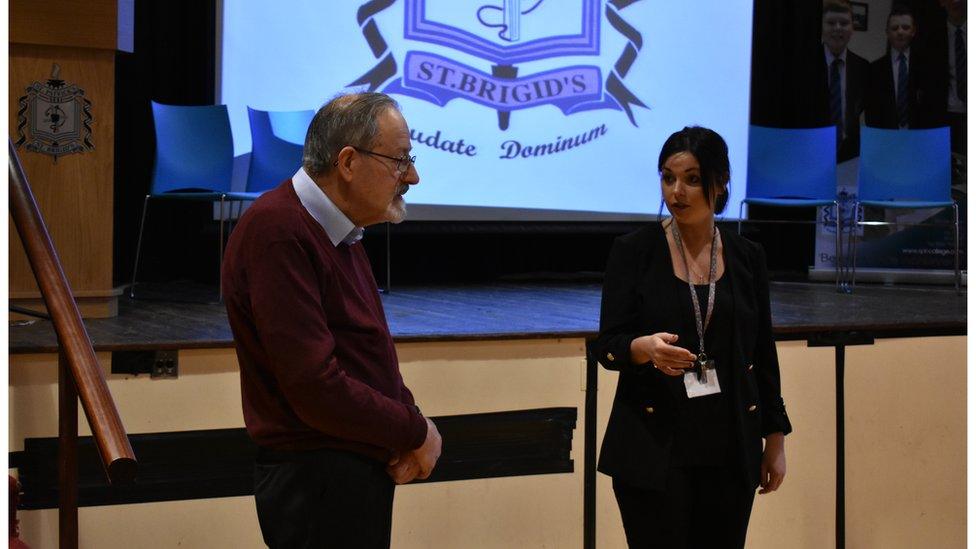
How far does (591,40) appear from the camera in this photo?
5992mm

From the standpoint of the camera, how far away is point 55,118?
3.89m

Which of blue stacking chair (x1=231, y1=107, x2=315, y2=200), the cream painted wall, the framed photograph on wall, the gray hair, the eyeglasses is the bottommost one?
the cream painted wall

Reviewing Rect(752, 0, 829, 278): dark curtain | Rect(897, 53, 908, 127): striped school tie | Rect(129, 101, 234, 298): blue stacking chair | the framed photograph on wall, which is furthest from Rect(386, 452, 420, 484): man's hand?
the framed photograph on wall

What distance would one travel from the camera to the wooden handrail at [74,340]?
165 centimetres

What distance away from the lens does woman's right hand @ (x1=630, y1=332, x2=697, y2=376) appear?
2098 mm

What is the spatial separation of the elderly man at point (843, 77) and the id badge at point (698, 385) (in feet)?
16.1

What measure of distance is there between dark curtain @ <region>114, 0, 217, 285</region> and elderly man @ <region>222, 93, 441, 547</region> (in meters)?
4.01

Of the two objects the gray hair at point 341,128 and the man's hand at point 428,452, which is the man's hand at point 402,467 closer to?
the man's hand at point 428,452

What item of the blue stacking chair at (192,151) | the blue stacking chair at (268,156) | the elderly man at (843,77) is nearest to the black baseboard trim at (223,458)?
the blue stacking chair at (192,151)

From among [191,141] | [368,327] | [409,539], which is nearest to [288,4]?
[191,141]

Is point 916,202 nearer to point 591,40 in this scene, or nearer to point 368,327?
point 591,40

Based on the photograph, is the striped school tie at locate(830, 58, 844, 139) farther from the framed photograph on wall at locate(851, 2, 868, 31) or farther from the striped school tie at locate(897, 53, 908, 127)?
the striped school tie at locate(897, 53, 908, 127)

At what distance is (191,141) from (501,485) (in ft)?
8.27

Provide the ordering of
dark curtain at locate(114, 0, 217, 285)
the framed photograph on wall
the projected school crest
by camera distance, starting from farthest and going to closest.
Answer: the framed photograph on wall, the projected school crest, dark curtain at locate(114, 0, 217, 285)
